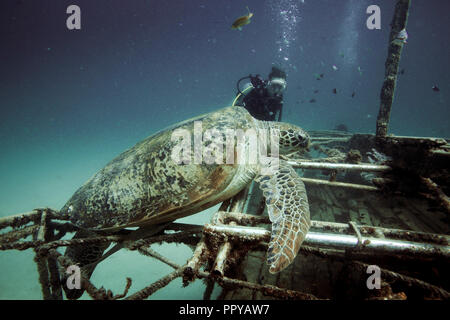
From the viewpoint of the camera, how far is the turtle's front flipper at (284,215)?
51.1 inches

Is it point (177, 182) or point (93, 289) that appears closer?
point (93, 289)

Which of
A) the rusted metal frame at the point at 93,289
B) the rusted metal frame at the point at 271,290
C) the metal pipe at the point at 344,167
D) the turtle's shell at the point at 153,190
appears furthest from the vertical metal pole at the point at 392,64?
the rusted metal frame at the point at 93,289

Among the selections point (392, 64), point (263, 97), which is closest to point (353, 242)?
point (392, 64)

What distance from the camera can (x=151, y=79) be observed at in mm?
108812

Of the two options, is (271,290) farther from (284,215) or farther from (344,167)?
(344,167)

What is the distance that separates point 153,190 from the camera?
1.97 metres

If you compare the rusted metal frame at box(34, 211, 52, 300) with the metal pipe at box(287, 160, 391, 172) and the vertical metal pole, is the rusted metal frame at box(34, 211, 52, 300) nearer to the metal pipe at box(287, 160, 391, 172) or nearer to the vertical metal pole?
the metal pipe at box(287, 160, 391, 172)

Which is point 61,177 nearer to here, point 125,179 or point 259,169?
point 125,179

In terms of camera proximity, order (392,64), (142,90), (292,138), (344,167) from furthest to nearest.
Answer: (142,90)
(392,64)
(292,138)
(344,167)

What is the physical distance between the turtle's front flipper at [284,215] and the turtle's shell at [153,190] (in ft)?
1.34

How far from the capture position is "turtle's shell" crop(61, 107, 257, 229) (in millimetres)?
1890

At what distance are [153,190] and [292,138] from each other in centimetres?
221

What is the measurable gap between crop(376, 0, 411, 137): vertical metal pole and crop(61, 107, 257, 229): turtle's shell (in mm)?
3283

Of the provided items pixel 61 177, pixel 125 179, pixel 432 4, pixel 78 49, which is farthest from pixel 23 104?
pixel 432 4
